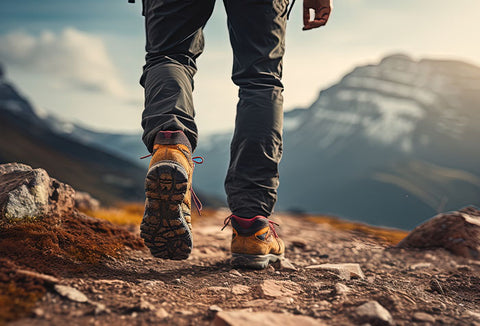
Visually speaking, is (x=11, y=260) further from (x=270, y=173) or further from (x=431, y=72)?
(x=431, y=72)

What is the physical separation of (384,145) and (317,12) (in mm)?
77967

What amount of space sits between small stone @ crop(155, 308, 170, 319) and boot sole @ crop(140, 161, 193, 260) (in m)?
0.44

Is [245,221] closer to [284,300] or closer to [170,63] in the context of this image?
[284,300]

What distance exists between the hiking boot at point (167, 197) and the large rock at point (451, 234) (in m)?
2.57

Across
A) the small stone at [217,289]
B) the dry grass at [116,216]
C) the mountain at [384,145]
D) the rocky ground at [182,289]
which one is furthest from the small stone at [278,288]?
the mountain at [384,145]

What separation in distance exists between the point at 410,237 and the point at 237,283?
7.72ft

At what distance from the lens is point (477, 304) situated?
161cm

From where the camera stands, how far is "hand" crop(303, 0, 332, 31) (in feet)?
6.52

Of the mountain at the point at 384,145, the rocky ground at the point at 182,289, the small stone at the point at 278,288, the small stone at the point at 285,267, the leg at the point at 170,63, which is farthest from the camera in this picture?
the mountain at the point at 384,145

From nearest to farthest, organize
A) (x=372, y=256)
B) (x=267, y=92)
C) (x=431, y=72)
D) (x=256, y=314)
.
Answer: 1. (x=256, y=314)
2. (x=267, y=92)
3. (x=372, y=256)
4. (x=431, y=72)

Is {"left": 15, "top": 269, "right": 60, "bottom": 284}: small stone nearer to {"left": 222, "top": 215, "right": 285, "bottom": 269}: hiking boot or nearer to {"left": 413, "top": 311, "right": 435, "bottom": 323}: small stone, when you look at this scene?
{"left": 222, "top": 215, "right": 285, "bottom": 269}: hiking boot

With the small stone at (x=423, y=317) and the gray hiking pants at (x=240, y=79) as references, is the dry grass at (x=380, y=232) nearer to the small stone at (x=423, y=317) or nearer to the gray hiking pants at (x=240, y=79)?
the gray hiking pants at (x=240, y=79)

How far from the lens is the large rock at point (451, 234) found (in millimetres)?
2955

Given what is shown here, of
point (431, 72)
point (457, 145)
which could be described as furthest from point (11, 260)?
point (431, 72)
